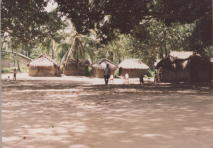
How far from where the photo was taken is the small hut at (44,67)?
5975 cm

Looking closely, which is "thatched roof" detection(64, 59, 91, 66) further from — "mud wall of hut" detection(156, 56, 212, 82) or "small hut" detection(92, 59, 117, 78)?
"mud wall of hut" detection(156, 56, 212, 82)

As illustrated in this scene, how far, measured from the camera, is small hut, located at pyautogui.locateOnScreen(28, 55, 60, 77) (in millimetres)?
59750

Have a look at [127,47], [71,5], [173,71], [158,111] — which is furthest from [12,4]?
[127,47]

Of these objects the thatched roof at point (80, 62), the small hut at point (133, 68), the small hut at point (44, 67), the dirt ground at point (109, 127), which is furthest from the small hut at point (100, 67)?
the dirt ground at point (109, 127)

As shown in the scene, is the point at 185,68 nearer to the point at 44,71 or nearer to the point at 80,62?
the point at 80,62

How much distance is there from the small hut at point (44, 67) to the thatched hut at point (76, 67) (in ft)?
5.46

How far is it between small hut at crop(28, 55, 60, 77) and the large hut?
24197 millimetres

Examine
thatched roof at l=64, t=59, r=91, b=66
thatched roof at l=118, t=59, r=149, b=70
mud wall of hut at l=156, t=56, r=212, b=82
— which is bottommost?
mud wall of hut at l=156, t=56, r=212, b=82

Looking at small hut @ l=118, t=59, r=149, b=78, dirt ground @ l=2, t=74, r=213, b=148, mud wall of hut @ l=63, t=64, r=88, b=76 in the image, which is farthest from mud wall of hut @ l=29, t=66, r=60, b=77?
dirt ground @ l=2, t=74, r=213, b=148

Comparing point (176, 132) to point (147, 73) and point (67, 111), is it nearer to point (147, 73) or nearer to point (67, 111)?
point (67, 111)

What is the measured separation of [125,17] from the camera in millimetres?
24125

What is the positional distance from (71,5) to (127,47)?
114 ft

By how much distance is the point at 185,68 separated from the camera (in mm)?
39000

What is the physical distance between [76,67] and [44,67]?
5.53 metres
